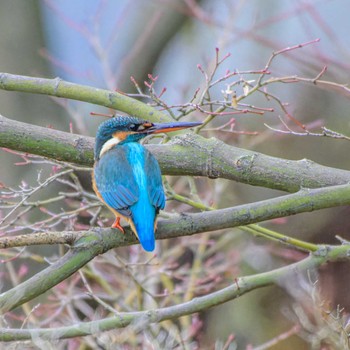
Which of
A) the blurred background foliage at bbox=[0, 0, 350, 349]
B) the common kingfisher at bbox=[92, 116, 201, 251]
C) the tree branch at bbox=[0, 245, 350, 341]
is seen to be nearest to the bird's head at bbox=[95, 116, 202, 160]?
the common kingfisher at bbox=[92, 116, 201, 251]

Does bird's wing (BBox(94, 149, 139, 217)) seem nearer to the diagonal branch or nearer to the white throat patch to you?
the white throat patch

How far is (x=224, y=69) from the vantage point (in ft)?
27.1

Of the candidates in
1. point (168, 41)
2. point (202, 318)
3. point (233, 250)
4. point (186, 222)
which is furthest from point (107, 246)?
point (168, 41)

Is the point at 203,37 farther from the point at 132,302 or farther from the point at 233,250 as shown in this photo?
the point at 132,302

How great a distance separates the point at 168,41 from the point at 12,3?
1720 mm

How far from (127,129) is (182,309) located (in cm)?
73

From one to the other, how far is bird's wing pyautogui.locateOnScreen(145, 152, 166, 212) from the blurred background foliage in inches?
70.2

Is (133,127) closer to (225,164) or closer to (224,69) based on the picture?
(225,164)

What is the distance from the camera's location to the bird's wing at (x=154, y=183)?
3061 millimetres

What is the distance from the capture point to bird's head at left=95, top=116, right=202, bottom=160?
3.25m

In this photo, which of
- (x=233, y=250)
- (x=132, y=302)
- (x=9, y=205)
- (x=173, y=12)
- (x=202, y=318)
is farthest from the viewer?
(x=173, y=12)

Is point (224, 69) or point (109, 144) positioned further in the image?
point (224, 69)

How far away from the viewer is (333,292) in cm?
584

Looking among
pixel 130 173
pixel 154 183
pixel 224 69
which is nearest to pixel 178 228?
pixel 154 183
